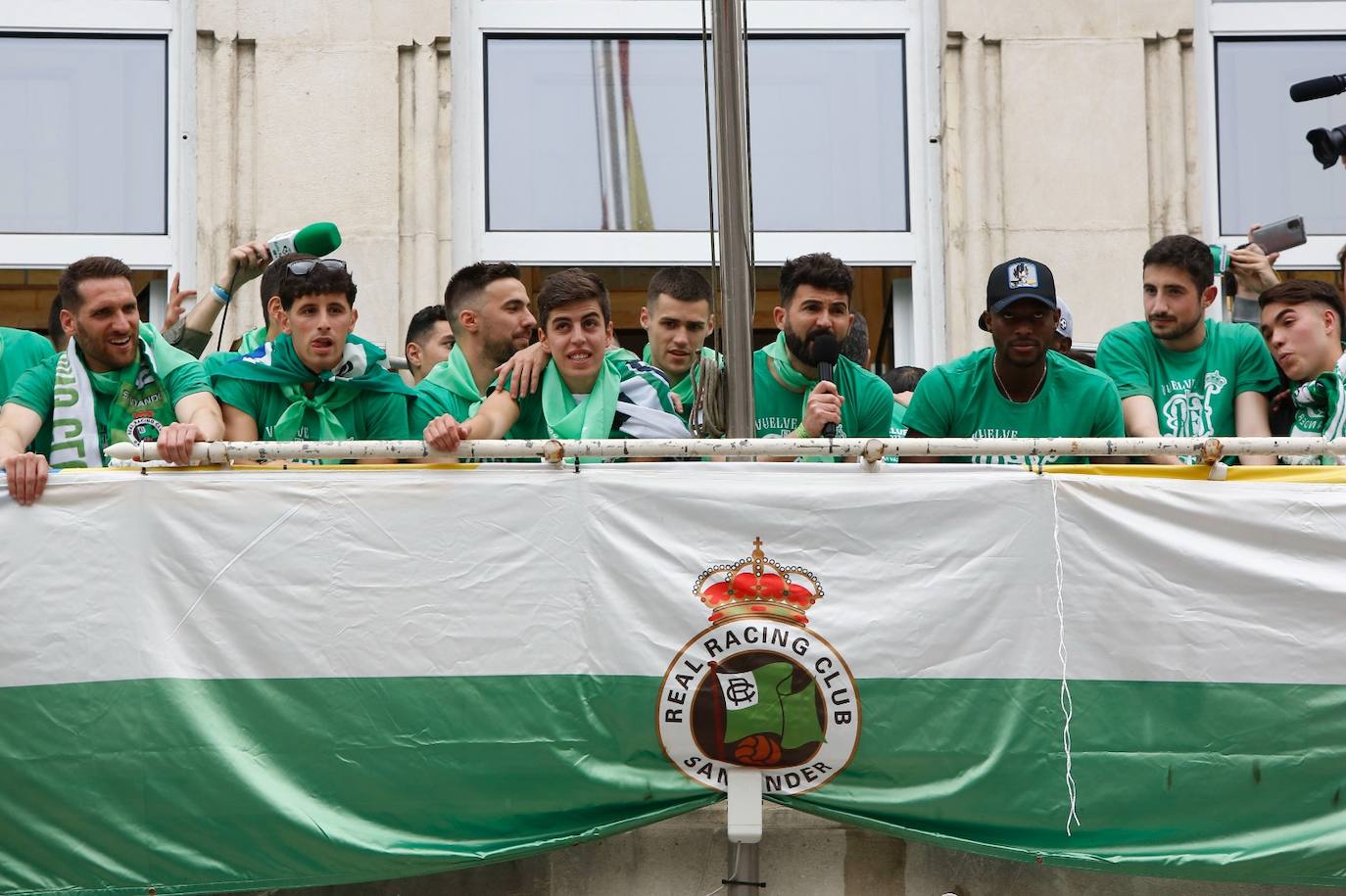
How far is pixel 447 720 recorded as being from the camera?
5.18 metres

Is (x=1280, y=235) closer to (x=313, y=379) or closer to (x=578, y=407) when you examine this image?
(x=578, y=407)

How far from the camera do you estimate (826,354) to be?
6.00 meters

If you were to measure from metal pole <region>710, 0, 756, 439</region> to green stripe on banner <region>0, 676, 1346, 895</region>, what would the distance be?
1.16m

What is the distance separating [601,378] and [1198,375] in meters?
2.16

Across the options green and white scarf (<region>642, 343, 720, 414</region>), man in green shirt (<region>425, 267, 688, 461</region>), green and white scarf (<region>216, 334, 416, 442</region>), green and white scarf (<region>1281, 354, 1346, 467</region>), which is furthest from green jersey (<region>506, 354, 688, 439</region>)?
green and white scarf (<region>1281, 354, 1346, 467</region>)

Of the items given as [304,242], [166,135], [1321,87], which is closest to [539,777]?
[304,242]

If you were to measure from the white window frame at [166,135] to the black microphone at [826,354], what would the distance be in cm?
454

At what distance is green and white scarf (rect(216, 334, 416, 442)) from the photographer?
19.3ft

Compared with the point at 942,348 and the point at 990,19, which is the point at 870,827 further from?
the point at 990,19

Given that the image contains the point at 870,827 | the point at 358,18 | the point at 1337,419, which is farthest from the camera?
the point at 358,18

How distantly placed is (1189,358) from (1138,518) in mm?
1348

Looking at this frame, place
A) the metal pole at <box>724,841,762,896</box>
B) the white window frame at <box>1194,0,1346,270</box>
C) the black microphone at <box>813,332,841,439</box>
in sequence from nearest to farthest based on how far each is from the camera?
the metal pole at <box>724,841,762,896</box>, the black microphone at <box>813,332,841,439</box>, the white window frame at <box>1194,0,1346,270</box>

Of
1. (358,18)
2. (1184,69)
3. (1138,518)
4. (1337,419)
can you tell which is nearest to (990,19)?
(1184,69)

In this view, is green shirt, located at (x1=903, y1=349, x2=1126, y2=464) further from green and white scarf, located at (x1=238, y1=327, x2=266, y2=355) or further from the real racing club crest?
green and white scarf, located at (x1=238, y1=327, x2=266, y2=355)
